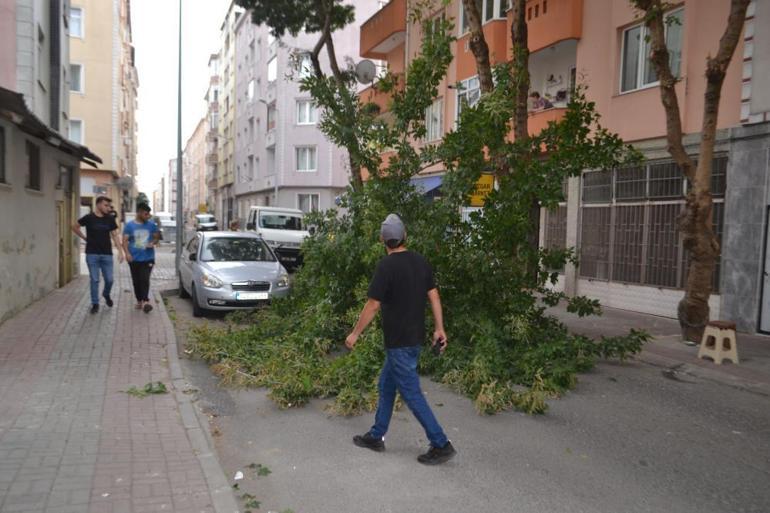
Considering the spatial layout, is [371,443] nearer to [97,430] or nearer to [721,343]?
[97,430]

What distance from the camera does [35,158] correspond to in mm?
11547

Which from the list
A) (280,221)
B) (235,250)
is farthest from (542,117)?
(280,221)

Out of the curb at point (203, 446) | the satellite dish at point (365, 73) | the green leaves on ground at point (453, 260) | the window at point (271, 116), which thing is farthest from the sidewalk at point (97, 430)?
the window at point (271, 116)

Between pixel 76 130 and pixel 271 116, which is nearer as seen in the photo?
pixel 76 130

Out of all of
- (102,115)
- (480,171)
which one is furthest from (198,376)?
(102,115)

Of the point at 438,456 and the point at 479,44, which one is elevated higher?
the point at 479,44

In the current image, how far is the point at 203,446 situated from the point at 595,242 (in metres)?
11.8

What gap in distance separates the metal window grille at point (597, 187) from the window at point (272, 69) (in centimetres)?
3213

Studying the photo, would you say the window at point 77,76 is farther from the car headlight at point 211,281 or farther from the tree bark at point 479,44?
the tree bark at point 479,44

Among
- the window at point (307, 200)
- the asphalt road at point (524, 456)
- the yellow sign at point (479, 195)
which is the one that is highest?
the window at point (307, 200)

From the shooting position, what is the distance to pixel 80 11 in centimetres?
3478

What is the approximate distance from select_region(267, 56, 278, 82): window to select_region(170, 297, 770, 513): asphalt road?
3974 cm

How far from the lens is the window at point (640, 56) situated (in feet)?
41.2

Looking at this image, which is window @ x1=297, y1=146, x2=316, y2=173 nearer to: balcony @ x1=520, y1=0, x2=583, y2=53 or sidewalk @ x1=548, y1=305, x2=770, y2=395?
balcony @ x1=520, y1=0, x2=583, y2=53
